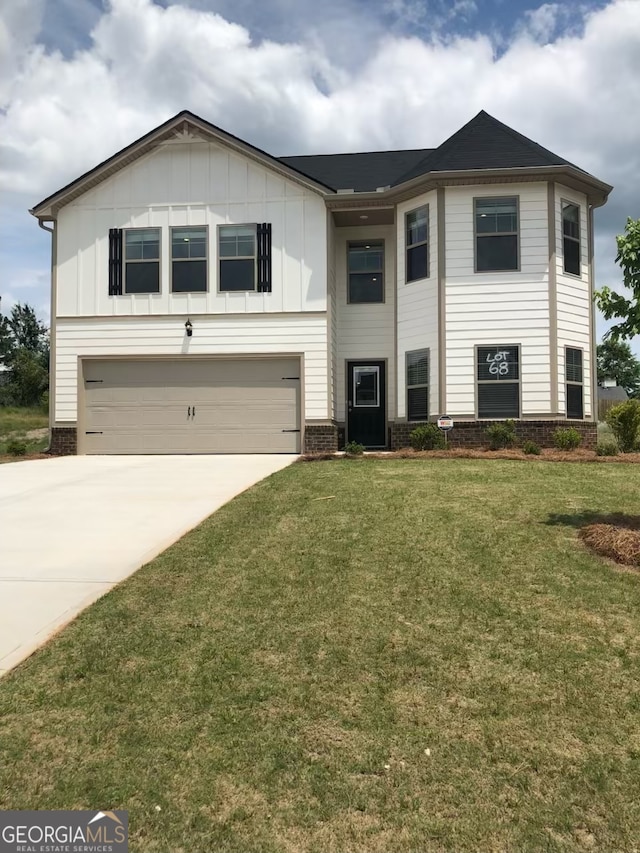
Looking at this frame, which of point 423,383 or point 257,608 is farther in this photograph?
point 423,383

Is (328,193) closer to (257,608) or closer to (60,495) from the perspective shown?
(60,495)

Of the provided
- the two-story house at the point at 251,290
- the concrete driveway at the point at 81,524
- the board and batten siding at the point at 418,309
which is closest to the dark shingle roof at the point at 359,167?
the two-story house at the point at 251,290

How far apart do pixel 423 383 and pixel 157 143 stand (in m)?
8.80

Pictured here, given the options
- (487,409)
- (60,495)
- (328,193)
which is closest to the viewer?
(60,495)

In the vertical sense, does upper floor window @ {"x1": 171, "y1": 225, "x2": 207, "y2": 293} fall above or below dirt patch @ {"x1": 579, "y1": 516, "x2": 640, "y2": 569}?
above

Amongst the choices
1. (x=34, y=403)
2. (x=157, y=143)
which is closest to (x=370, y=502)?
(x=157, y=143)

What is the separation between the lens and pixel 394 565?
4.73m

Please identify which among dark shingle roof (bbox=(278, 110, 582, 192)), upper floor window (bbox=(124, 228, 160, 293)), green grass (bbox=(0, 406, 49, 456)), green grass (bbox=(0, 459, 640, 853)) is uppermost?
dark shingle roof (bbox=(278, 110, 582, 192))

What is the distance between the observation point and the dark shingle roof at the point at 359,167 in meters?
15.9

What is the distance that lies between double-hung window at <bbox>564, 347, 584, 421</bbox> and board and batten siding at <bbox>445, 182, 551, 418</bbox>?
614 mm

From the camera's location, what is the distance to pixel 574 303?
13.6 meters

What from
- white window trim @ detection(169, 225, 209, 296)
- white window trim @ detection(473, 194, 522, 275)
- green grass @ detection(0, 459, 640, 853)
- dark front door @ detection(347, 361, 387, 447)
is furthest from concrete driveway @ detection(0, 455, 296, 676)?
white window trim @ detection(473, 194, 522, 275)

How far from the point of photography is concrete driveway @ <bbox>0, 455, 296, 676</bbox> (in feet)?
13.2

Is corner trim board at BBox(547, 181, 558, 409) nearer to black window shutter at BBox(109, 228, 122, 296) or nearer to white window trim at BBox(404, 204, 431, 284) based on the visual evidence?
white window trim at BBox(404, 204, 431, 284)
